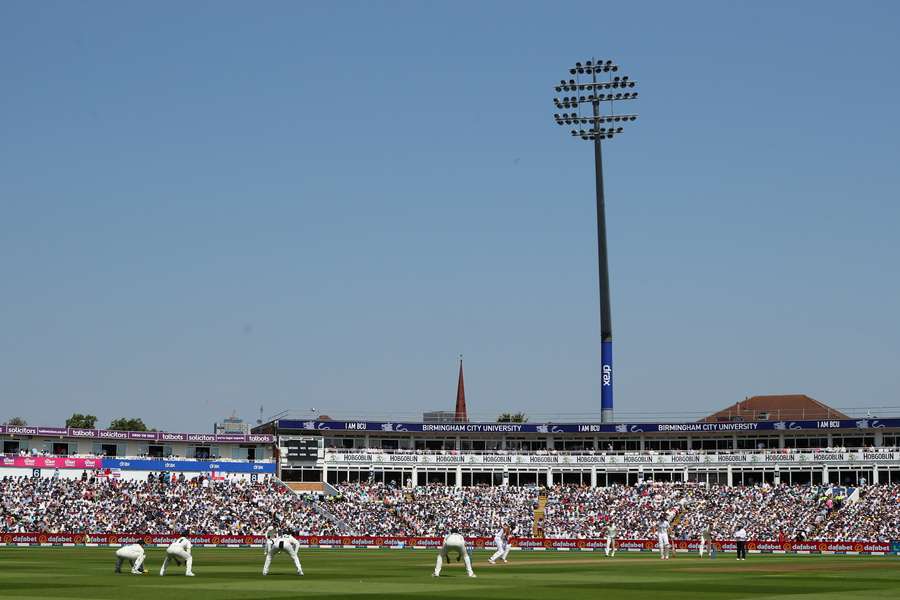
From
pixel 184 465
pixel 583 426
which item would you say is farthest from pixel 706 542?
pixel 184 465

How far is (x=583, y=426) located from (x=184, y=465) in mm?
35630

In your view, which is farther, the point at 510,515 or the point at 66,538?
the point at 510,515

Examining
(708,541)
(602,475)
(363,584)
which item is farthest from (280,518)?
(363,584)

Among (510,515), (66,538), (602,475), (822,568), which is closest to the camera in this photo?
(822,568)

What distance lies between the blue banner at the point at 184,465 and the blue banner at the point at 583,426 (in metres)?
5.96

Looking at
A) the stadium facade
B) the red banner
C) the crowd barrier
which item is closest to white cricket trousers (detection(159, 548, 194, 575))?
the crowd barrier

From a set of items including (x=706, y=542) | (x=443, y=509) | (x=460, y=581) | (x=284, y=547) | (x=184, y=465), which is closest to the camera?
(x=460, y=581)

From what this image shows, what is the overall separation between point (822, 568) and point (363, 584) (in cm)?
1985

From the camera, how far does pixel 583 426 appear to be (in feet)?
368

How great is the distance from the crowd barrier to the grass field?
2004 centimetres

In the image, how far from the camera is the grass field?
96.8 ft

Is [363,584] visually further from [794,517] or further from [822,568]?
[794,517]

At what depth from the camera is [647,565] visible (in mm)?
47156

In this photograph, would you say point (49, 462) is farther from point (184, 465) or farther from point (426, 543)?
point (426, 543)
